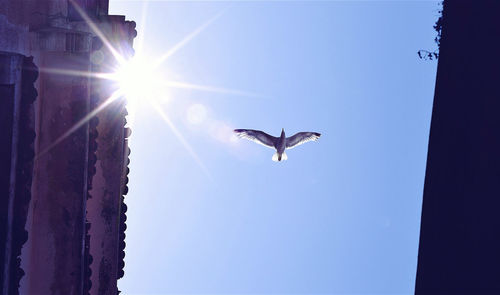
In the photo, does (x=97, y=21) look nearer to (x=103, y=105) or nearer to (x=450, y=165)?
(x=103, y=105)

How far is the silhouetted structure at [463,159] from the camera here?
7043 mm

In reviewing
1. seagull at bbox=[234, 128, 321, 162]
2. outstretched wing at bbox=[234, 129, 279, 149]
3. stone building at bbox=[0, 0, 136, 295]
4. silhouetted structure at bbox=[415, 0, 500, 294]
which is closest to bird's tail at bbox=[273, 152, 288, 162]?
seagull at bbox=[234, 128, 321, 162]

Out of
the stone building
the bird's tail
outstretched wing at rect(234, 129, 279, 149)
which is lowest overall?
the stone building

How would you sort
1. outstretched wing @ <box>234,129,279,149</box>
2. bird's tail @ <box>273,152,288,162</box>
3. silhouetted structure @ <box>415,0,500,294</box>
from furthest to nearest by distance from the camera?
1. bird's tail @ <box>273,152,288,162</box>
2. outstretched wing @ <box>234,129,279,149</box>
3. silhouetted structure @ <box>415,0,500,294</box>

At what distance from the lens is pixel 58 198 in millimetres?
7168

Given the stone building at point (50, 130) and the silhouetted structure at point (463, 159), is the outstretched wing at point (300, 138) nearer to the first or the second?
the silhouetted structure at point (463, 159)

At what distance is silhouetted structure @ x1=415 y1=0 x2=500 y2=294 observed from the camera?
704cm

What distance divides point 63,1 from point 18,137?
2302 mm

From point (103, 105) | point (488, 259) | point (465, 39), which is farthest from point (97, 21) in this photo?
point (488, 259)

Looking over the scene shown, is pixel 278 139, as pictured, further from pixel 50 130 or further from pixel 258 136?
pixel 50 130

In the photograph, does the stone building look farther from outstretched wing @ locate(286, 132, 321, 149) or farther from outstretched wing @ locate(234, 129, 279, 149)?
outstretched wing @ locate(286, 132, 321, 149)

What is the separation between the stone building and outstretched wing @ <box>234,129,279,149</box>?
446 cm

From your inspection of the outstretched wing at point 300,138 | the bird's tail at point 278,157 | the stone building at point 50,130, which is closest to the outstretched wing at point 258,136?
the bird's tail at point 278,157

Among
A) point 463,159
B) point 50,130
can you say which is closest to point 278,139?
point 463,159
